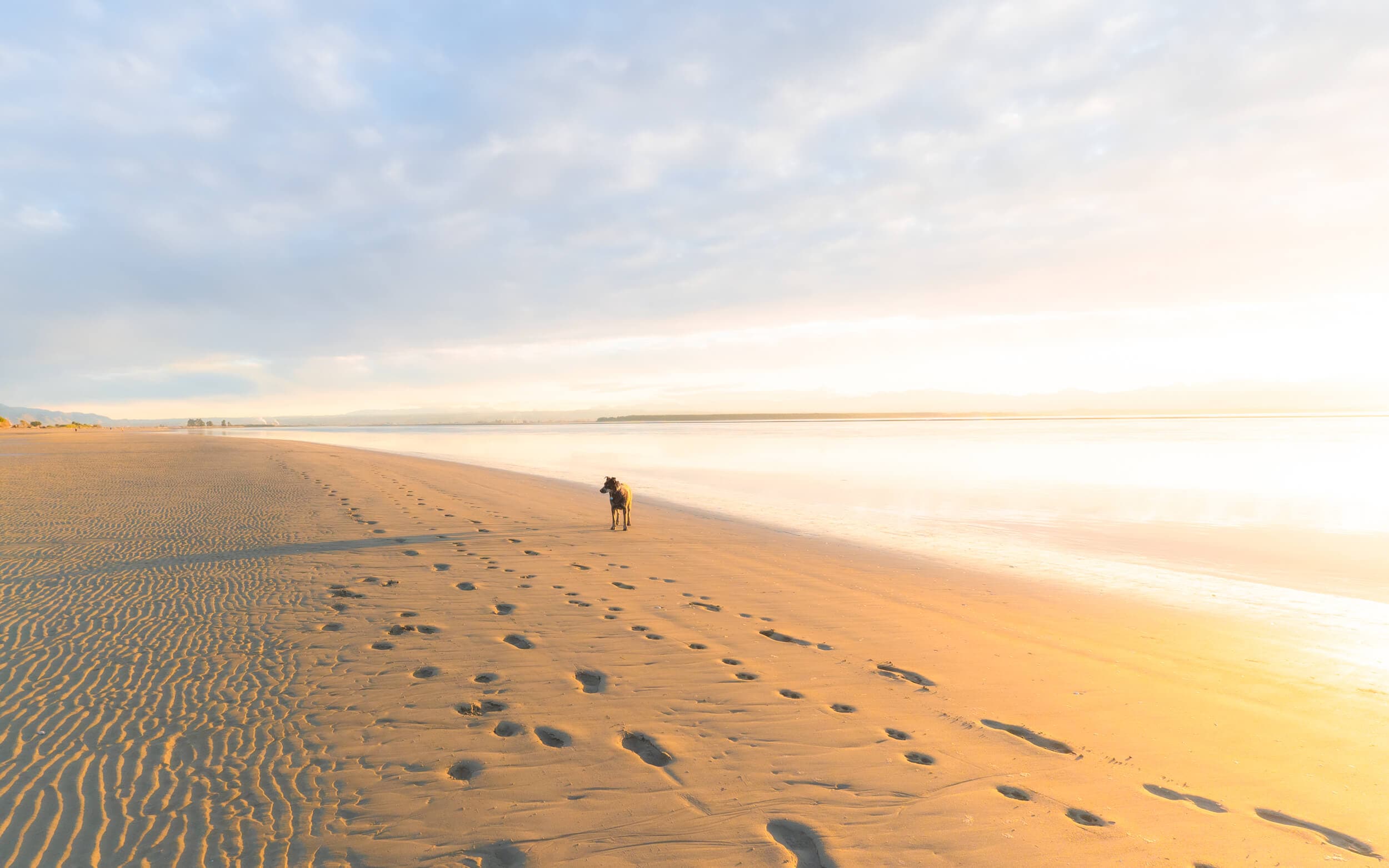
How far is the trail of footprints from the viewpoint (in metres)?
3.52

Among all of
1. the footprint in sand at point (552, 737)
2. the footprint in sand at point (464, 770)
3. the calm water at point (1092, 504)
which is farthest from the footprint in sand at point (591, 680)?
the calm water at point (1092, 504)

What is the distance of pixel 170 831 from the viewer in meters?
3.39

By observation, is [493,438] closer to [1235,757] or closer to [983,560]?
[983,560]

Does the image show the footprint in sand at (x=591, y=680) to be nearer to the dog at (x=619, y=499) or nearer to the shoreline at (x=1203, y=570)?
the shoreline at (x=1203, y=570)

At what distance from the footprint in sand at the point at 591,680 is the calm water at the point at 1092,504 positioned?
786 centimetres

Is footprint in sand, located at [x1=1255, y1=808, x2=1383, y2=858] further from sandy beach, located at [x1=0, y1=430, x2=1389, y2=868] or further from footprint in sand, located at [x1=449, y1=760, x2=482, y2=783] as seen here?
footprint in sand, located at [x1=449, y1=760, x2=482, y2=783]

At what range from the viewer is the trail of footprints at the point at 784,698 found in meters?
3.52

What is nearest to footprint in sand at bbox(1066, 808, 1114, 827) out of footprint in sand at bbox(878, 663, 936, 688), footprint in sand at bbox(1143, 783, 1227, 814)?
footprint in sand at bbox(1143, 783, 1227, 814)

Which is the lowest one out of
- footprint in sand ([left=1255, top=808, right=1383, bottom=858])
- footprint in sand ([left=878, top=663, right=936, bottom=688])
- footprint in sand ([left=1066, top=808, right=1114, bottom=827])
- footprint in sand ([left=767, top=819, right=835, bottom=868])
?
footprint in sand ([left=1255, top=808, right=1383, bottom=858])

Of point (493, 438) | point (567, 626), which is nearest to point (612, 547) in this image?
point (567, 626)

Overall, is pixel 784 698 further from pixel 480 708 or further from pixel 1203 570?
pixel 1203 570

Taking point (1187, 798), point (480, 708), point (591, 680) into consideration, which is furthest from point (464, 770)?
point (1187, 798)

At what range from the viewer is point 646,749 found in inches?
173

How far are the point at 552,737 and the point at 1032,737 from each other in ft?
11.8
